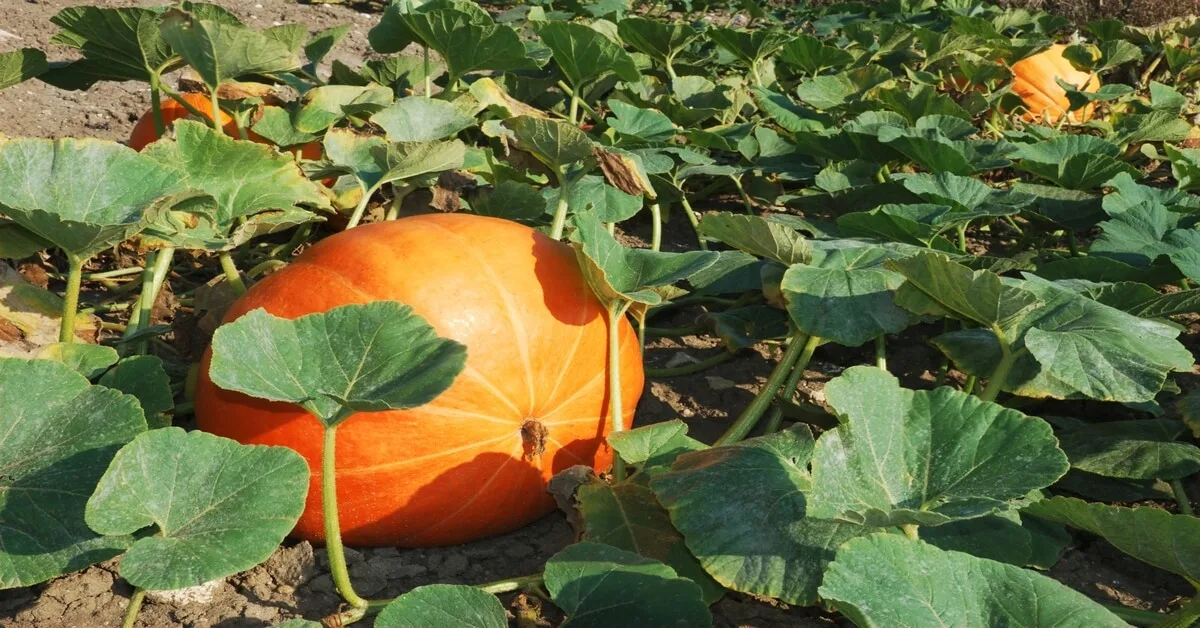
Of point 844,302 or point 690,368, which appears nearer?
point 844,302

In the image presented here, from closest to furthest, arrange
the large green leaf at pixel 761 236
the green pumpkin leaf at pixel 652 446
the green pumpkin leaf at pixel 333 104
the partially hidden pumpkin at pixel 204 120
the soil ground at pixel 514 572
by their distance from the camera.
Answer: the soil ground at pixel 514 572, the green pumpkin leaf at pixel 652 446, the large green leaf at pixel 761 236, the green pumpkin leaf at pixel 333 104, the partially hidden pumpkin at pixel 204 120

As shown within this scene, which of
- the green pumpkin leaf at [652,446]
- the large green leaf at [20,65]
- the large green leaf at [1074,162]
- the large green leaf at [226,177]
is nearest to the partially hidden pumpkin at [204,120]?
the large green leaf at [20,65]

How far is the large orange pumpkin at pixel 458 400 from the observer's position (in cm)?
182

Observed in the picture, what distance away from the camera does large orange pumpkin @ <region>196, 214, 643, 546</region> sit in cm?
182

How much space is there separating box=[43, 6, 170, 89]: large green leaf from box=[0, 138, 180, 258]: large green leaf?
67 centimetres

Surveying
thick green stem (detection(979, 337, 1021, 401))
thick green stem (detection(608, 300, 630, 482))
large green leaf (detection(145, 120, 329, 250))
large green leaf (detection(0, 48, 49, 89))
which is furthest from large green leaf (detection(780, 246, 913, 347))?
large green leaf (detection(0, 48, 49, 89))

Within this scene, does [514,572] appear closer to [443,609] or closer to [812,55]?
[443,609]

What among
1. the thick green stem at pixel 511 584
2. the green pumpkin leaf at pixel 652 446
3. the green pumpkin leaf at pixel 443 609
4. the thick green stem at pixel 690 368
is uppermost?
the green pumpkin leaf at pixel 443 609

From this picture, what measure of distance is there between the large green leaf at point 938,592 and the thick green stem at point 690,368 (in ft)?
3.85

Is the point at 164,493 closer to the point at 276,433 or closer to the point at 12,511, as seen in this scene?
the point at 12,511

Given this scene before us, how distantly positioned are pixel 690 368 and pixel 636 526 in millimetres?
772

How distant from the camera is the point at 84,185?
191 centimetres

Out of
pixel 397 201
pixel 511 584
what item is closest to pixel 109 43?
pixel 397 201

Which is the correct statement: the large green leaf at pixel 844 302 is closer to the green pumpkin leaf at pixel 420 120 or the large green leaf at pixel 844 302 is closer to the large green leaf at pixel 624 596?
the large green leaf at pixel 624 596
